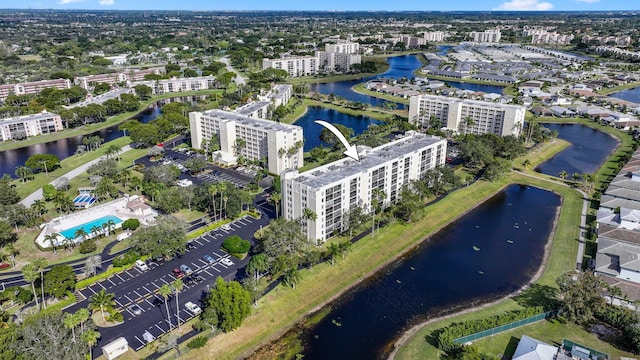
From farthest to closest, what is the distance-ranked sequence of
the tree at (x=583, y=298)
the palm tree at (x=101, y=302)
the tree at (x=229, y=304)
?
the palm tree at (x=101, y=302) → the tree at (x=583, y=298) → the tree at (x=229, y=304)

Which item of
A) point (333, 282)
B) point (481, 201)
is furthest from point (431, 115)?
point (333, 282)

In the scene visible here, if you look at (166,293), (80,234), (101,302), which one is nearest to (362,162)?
(166,293)

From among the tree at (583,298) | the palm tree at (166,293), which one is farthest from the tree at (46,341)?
the tree at (583,298)

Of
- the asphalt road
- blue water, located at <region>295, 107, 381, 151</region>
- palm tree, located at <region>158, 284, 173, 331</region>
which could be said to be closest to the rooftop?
the asphalt road

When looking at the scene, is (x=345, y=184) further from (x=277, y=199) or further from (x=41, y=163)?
(x=41, y=163)

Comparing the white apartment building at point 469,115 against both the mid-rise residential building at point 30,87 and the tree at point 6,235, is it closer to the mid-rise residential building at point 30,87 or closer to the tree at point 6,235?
the tree at point 6,235

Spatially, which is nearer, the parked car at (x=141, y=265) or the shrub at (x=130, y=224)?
the parked car at (x=141, y=265)
